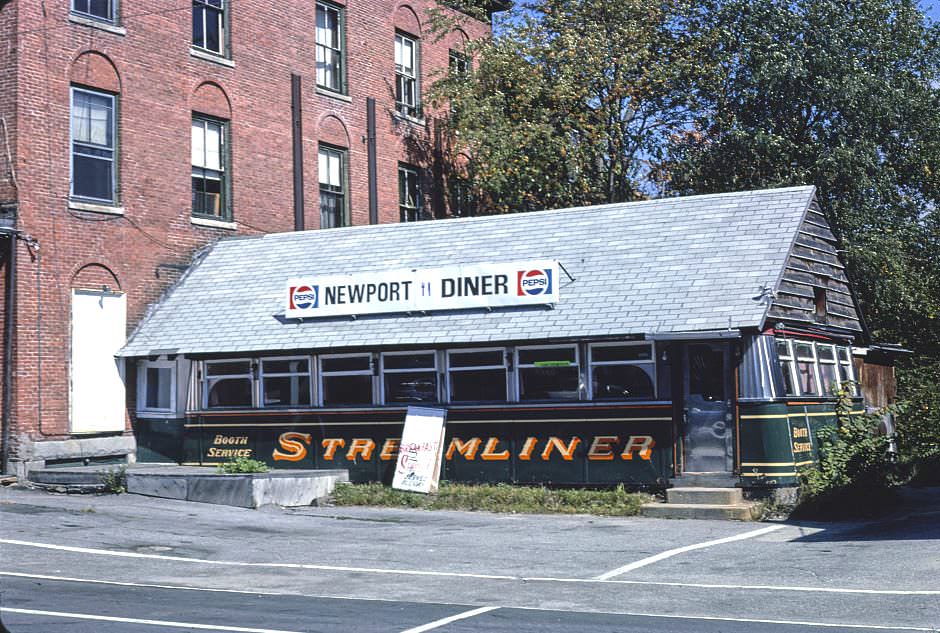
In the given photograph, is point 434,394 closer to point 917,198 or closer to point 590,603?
point 590,603

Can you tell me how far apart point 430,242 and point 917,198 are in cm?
1733

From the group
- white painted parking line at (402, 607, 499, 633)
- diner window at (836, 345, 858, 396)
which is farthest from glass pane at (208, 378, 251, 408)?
white painted parking line at (402, 607, 499, 633)

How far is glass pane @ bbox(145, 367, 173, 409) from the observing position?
24.5 meters

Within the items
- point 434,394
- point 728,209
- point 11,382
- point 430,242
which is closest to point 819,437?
point 728,209

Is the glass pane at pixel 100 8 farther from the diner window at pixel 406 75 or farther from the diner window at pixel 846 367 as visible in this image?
the diner window at pixel 846 367

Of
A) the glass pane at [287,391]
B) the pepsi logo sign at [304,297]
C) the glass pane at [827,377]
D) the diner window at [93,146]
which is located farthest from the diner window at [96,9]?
the glass pane at [827,377]

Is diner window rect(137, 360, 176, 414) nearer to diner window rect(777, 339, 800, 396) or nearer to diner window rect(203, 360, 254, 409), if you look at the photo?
diner window rect(203, 360, 254, 409)

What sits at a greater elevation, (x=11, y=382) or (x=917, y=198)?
(x=917, y=198)

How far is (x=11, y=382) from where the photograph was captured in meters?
22.1

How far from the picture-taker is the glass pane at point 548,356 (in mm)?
20484

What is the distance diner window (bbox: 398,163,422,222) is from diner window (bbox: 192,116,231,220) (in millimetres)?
6418

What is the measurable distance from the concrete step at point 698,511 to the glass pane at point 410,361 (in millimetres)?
5154

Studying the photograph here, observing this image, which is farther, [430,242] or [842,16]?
[842,16]

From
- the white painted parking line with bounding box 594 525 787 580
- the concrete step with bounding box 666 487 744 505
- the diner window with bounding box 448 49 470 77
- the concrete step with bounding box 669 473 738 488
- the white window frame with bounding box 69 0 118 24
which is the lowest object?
the white painted parking line with bounding box 594 525 787 580
